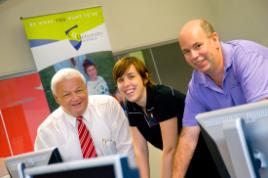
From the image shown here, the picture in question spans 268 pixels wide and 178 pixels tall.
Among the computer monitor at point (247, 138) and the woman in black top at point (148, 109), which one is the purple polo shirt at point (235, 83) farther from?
the computer monitor at point (247, 138)

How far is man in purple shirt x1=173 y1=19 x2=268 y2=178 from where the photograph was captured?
1879 millimetres

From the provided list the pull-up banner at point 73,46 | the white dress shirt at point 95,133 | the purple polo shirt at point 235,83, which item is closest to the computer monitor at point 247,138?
the purple polo shirt at point 235,83

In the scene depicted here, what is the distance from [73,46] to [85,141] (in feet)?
6.31

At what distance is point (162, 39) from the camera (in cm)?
527

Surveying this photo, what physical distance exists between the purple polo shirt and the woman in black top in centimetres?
17

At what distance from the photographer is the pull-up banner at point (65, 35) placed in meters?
3.95

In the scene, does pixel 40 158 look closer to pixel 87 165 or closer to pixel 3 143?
pixel 87 165

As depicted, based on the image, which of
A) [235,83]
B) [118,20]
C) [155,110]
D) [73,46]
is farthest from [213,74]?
[118,20]

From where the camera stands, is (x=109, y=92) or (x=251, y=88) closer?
(x=251, y=88)

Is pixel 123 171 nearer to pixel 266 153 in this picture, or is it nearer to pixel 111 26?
pixel 266 153

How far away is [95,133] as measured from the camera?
2541 millimetres

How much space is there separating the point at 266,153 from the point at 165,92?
1.21m

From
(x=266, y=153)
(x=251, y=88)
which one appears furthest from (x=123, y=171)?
(x=251, y=88)

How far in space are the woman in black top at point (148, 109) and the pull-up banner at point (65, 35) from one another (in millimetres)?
1805
